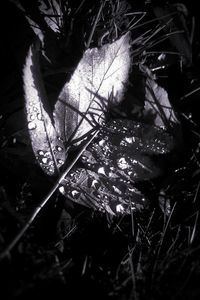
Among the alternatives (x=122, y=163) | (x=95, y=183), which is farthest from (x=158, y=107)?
(x=95, y=183)

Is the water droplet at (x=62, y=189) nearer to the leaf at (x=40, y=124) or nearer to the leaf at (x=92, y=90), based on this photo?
the leaf at (x=40, y=124)

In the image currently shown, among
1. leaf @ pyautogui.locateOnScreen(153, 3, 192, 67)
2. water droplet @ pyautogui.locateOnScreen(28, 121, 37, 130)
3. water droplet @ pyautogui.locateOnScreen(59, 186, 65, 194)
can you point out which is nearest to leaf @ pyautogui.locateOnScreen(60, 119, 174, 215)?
water droplet @ pyautogui.locateOnScreen(59, 186, 65, 194)

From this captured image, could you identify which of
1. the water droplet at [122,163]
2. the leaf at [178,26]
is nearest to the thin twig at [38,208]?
the water droplet at [122,163]

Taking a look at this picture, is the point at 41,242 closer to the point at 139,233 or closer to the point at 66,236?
the point at 66,236

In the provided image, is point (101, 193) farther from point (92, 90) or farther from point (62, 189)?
point (92, 90)

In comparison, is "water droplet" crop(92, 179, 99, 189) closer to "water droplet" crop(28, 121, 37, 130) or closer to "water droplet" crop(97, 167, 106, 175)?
"water droplet" crop(97, 167, 106, 175)

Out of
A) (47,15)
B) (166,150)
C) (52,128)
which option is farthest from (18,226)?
(47,15)

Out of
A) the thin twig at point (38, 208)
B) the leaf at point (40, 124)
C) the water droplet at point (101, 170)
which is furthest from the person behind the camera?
the water droplet at point (101, 170)
